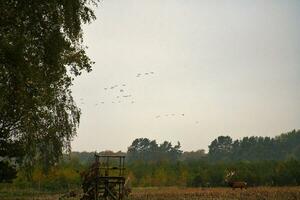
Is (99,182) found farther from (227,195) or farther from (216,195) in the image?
(216,195)

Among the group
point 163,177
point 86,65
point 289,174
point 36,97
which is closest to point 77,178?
point 163,177

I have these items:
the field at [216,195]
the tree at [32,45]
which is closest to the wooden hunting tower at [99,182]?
the field at [216,195]

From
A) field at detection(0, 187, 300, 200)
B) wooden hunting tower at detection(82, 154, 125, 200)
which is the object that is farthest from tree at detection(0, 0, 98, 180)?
field at detection(0, 187, 300, 200)

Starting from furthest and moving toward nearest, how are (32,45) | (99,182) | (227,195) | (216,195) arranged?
(216,195) < (227,195) < (99,182) < (32,45)

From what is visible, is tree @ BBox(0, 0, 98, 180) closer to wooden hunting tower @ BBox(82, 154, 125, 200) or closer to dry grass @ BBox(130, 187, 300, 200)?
wooden hunting tower @ BBox(82, 154, 125, 200)

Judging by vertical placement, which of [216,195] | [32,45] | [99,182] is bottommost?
[216,195]

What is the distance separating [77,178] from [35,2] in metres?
66.2

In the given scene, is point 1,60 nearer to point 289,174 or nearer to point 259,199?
point 259,199

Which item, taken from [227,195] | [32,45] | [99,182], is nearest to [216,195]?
[227,195]

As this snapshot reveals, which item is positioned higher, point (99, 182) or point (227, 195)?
point (99, 182)

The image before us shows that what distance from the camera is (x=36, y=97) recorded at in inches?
641

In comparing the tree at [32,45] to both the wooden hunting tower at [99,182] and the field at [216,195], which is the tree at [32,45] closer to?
the wooden hunting tower at [99,182]

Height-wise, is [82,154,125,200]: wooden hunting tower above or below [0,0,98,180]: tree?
below

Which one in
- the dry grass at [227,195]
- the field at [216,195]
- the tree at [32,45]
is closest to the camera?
the tree at [32,45]
